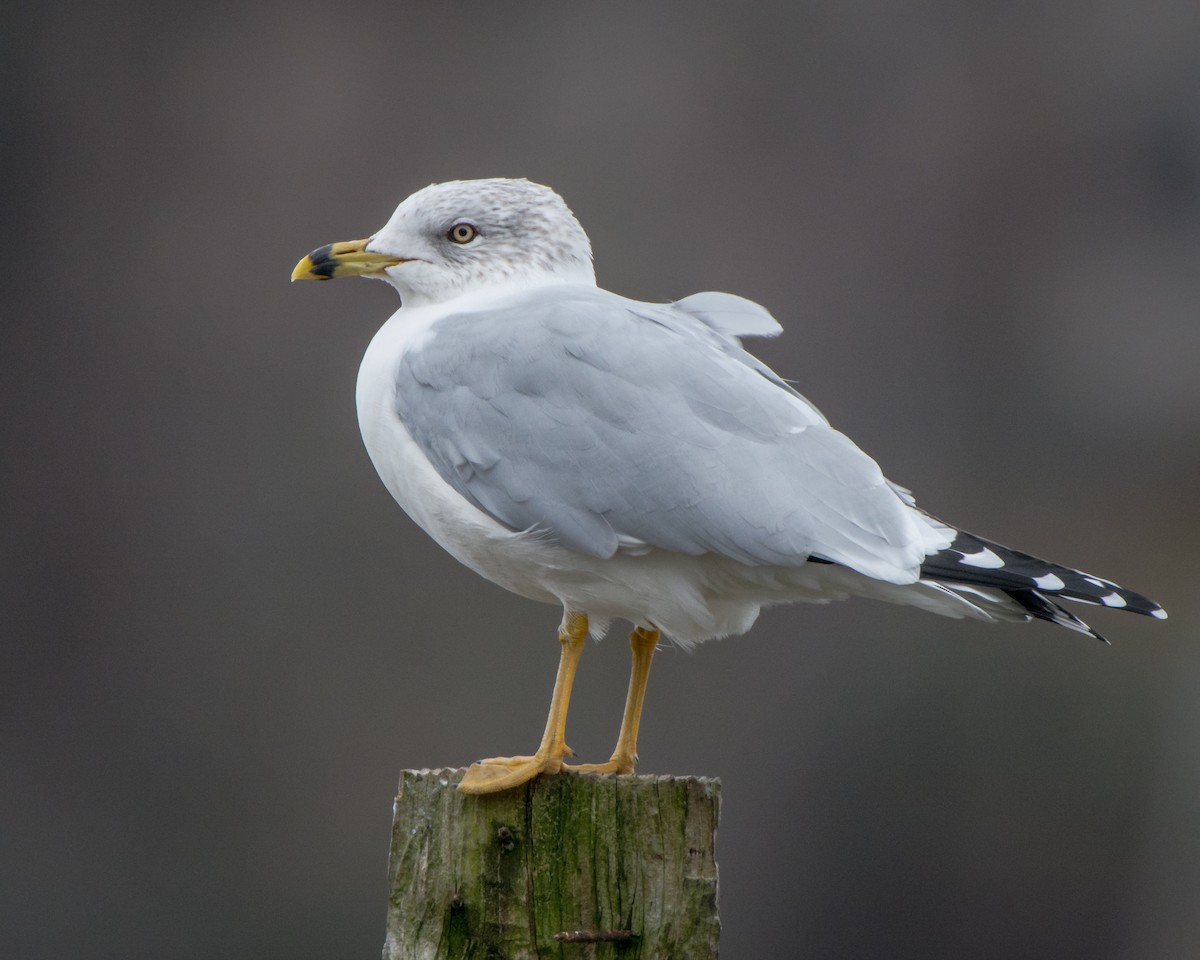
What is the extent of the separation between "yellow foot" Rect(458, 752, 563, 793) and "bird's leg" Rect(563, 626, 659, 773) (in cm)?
25

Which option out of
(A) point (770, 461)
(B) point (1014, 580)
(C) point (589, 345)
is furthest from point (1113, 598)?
(C) point (589, 345)

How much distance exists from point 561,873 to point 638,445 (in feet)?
1.85

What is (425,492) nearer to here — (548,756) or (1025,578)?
(548,756)

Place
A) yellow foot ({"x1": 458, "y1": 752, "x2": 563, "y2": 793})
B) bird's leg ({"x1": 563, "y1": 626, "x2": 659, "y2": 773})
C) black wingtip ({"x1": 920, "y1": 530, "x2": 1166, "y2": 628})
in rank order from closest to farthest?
1. black wingtip ({"x1": 920, "y1": 530, "x2": 1166, "y2": 628})
2. yellow foot ({"x1": 458, "y1": 752, "x2": 563, "y2": 793})
3. bird's leg ({"x1": 563, "y1": 626, "x2": 659, "y2": 773})

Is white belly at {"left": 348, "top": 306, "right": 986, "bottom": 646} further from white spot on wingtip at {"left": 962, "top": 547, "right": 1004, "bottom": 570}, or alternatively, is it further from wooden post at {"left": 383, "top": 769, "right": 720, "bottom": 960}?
wooden post at {"left": 383, "top": 769, "right": 720, "bottom": 960}

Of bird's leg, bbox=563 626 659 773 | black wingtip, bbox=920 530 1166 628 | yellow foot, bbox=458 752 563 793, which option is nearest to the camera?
black wingtip, bbox=920 530 1166 628

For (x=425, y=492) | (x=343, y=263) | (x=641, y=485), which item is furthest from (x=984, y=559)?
(x=343, y=263)

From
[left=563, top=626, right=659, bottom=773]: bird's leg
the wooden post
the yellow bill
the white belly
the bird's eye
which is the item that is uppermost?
the bird's eye

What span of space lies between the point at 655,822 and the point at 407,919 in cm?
35

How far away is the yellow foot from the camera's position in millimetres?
1973

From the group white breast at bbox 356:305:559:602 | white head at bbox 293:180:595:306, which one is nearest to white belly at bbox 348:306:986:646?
white breast at bbox 356:305:559:602

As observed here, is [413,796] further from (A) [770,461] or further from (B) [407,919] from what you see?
(A) [770,461]

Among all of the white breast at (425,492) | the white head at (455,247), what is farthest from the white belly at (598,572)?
the white head at (455,247)

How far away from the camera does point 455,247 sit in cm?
240
